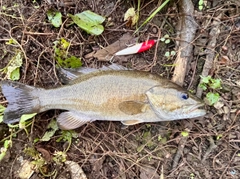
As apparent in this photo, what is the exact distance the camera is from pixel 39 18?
4.34m

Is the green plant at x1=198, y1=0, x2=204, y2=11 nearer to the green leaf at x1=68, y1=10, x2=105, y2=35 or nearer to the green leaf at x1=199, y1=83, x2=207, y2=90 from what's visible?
the green leaf at x1=199, y1=83, x2=207, y2=90

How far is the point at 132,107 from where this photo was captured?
392 centimetres

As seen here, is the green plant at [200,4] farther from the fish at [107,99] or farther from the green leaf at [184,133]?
the green leaf at [184,133]

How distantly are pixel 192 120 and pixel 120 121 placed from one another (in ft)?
2.52

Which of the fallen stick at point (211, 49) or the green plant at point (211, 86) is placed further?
the fallen stick at point (211, 49)

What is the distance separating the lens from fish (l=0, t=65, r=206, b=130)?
3.88 m

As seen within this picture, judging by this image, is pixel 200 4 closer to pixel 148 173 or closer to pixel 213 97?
pixel 213 97

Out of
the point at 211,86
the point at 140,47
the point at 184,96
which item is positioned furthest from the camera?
the point at 140,47

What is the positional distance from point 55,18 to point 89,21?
0.38m

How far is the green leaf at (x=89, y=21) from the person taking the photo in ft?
13.8

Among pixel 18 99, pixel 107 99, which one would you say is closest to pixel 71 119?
pixel 107 99

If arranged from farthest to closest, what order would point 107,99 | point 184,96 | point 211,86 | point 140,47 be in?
point 140,47 < point 211,86 < point 107,99 < point 184,96

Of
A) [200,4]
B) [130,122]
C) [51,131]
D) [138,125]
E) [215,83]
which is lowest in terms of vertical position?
[51,131]

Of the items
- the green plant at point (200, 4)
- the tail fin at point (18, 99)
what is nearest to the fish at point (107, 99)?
the tail fin at point (18, 99)
